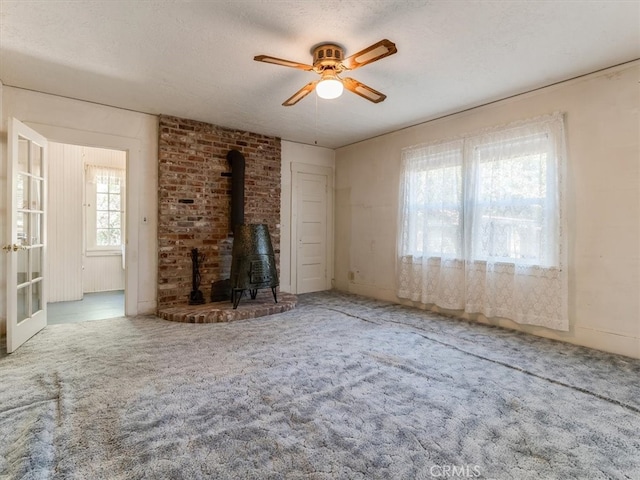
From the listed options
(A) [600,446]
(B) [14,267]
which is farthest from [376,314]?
(B) [14,267]

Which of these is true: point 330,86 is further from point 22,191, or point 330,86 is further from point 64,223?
point 64,223

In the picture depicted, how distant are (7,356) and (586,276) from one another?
5205mm

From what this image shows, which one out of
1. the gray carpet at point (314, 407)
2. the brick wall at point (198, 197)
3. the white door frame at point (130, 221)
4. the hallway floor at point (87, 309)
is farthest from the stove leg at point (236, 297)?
the hallway floor at point (87, 309)

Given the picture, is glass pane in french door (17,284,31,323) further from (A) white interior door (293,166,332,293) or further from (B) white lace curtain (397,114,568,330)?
(B) white lace curtain (397,114,568,330)

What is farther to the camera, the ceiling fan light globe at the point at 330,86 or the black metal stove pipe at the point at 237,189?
the black metal stove pipe at the point at 237,189

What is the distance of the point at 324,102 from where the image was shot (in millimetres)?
3770

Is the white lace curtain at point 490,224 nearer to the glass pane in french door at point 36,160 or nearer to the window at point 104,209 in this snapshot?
the glass pane in french door at point 36,160

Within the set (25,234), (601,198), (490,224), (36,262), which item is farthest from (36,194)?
(601,198)

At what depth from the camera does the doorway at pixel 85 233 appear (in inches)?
197

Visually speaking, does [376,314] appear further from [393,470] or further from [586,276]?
[393,470]

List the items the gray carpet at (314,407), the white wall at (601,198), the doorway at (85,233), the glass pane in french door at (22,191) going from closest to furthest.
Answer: the gray carpet at (314,407) < the white wall at (601,198) < the glass pane in french door at (22,191) < the doorway at (85,233)

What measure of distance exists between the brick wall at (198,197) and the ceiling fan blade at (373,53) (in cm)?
255

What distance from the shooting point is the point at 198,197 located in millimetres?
4508

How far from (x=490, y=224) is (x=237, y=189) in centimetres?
329
